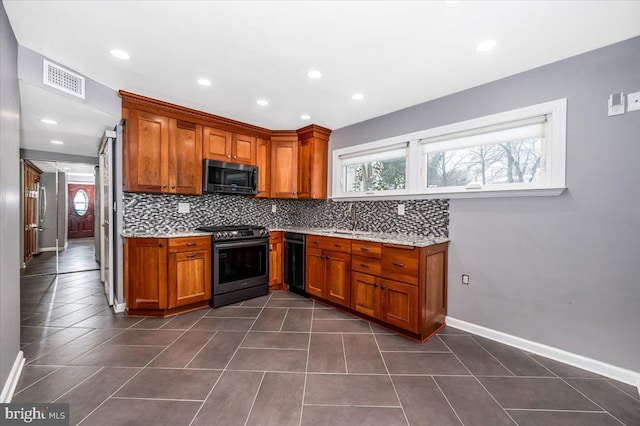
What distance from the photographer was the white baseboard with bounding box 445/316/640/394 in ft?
5.84

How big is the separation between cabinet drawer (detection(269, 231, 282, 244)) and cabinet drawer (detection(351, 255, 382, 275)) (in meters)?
1.29

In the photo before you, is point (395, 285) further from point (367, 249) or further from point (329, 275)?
point (329, 275)

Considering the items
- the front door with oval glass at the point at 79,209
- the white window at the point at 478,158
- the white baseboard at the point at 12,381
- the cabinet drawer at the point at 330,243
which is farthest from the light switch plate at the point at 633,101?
the front door with oval glass at the point at 79,209

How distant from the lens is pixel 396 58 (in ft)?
6.72

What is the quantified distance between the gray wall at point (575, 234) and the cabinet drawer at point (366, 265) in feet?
2.85

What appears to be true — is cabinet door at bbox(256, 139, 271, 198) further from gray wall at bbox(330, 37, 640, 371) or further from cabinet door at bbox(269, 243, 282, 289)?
gray wall at bbox(330, 37, 640, 371)

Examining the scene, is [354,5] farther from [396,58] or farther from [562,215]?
[562,215]

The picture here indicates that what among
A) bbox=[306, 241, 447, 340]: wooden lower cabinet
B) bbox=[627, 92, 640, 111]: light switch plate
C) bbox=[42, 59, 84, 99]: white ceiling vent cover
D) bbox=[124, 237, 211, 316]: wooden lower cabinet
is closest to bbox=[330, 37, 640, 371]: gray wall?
bbox=[627, 92, 640, 111]: light switch plate

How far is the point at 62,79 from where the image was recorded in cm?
218

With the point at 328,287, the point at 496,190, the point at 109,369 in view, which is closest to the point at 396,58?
the point at 496,190

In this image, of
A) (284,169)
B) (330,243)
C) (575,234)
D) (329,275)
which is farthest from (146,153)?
(575,234)

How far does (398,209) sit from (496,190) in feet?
3.32

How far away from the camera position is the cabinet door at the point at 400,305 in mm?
2302

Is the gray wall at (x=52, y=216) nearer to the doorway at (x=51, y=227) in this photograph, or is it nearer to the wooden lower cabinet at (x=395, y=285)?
the doorway at (x=51, y=227)
